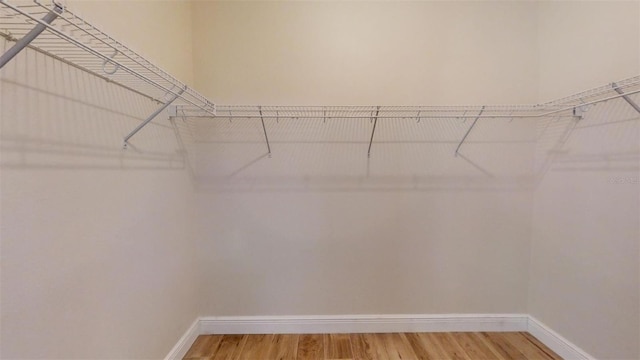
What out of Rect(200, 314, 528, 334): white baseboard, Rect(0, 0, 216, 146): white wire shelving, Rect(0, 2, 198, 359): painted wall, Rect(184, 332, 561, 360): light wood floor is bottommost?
Rect(184, 332, 561, 360): light wood floor

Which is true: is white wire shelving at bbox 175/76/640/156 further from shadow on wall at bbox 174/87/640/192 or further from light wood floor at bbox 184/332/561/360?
light wood floor at bbox 184/332/561/360

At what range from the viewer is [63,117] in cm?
94

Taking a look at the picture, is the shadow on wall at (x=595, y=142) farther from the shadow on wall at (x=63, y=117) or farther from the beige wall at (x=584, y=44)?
the shadow on wall at (x=63, y=117)

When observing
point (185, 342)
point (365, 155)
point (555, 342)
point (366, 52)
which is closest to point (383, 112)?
point (365, 155)

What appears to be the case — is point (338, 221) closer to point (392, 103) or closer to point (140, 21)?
point (392, 103)

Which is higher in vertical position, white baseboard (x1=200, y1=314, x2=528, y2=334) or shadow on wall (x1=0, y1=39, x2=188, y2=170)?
shadow on wall (x1=0, y1=39, x2=188, y2=170)

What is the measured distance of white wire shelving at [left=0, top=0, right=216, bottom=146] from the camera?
65cm

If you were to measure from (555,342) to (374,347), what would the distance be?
1.20 meters

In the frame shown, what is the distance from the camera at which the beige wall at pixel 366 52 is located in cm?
192

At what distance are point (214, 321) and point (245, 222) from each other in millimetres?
781

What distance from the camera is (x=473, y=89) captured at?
1958mm

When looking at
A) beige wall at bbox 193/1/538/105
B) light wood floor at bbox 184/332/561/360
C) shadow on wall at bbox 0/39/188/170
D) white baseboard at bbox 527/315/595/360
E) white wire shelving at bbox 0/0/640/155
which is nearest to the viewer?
shadow on wall at bbox 0/39/188/170

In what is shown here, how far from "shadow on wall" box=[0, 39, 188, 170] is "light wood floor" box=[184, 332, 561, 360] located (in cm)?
135

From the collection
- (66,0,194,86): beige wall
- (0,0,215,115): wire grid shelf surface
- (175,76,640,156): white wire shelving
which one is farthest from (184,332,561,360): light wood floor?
(66,0,194,86): beige wall
